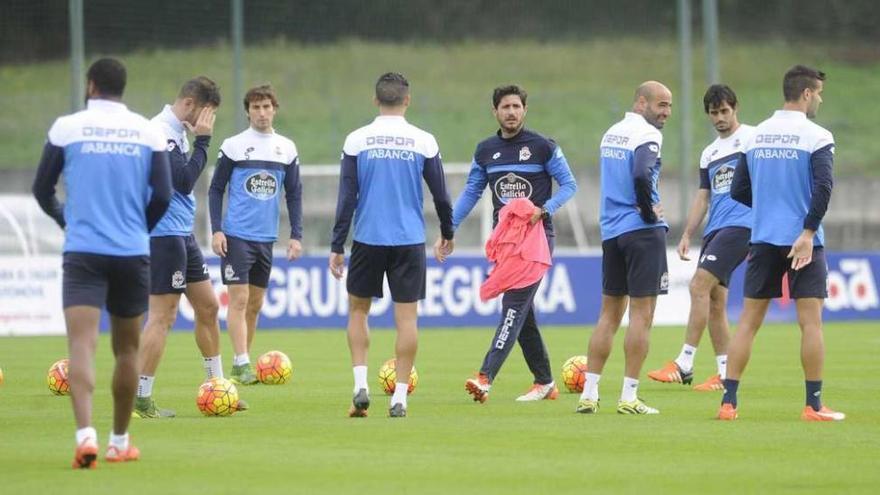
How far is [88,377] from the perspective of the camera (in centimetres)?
866

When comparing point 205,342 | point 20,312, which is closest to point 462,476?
point 205,342

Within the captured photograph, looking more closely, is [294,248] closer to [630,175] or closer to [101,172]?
[630,175]

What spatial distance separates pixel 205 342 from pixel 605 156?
3.46 metres

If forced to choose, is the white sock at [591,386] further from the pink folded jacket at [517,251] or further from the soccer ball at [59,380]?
the soccer ball at [59,380]

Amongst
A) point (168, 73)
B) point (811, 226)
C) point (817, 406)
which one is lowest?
point (817, 406)

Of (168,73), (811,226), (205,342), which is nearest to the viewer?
(811,226)

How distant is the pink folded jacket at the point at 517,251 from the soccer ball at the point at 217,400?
2203mm

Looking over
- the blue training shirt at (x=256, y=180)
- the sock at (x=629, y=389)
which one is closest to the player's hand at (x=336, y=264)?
the sock at (x=629, y=389)

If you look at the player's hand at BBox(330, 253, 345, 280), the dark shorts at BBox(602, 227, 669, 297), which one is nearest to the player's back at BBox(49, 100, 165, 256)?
the player's hand at BBox(330, 253, 345, 280)

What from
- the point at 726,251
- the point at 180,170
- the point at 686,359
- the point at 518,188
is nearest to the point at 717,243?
the point at 726,251

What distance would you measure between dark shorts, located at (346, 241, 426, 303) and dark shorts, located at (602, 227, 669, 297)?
1.37m

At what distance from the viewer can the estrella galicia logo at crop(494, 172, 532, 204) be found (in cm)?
1291

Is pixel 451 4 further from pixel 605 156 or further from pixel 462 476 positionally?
pixel 462 476

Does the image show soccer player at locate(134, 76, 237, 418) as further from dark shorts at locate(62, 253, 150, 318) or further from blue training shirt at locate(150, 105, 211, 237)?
dark shorts at locate(62, 253, 150, 318)
